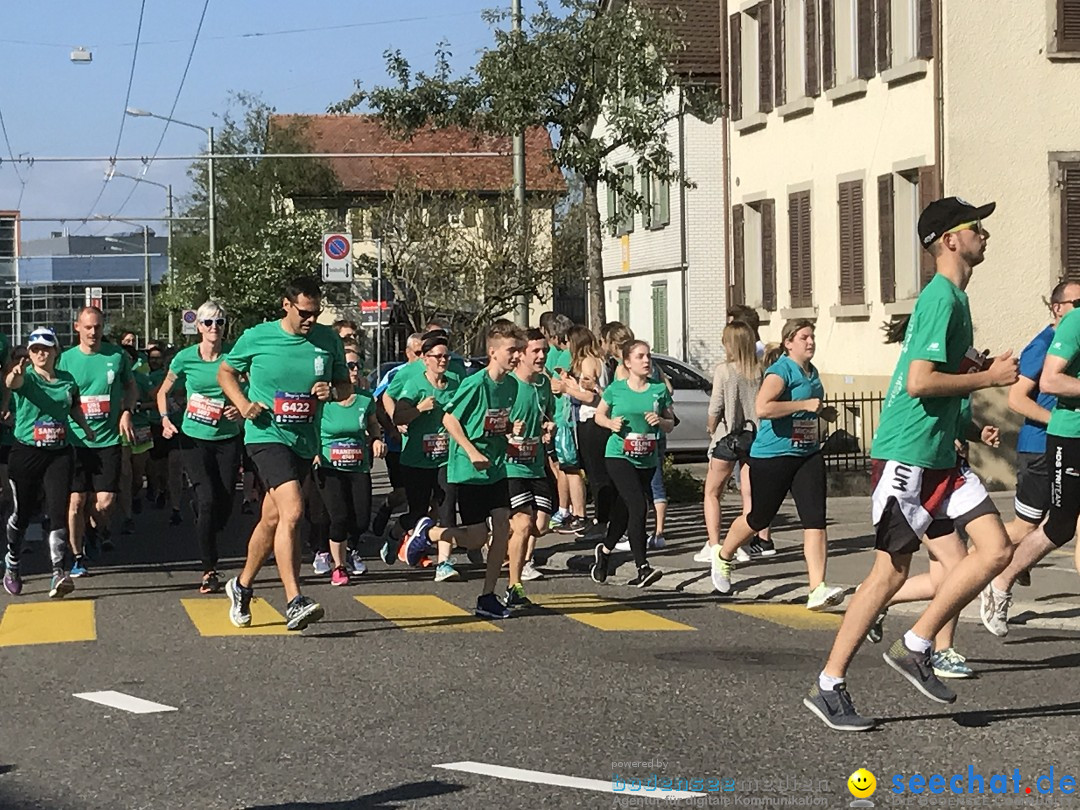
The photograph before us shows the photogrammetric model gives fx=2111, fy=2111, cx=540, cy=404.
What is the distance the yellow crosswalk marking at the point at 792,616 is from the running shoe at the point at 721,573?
0.46 metres

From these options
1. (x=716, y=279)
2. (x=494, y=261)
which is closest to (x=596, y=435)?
(x=716, y=279)

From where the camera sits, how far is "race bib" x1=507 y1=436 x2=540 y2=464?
13219mm

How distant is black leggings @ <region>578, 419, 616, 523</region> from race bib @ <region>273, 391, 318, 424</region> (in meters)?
4.21

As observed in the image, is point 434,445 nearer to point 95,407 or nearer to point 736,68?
point 95,407

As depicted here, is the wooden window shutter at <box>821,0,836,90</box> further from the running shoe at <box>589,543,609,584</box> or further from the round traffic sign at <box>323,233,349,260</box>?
the running shoe at <box>589,543,609,584</box>

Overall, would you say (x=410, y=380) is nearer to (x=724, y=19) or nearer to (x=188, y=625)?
(x=188, y=625)

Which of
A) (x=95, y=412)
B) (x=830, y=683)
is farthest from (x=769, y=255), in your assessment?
(x=830, y=683)

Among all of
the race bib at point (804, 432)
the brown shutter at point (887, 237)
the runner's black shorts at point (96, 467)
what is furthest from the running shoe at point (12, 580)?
the brown shutter at point (887, 237)

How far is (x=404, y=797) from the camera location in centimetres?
699

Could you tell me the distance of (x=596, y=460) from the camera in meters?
16.3

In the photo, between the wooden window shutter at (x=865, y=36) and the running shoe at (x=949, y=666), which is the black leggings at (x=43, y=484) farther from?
the wooden window shutter at (x=865, y=36)

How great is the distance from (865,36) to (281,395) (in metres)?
17.1

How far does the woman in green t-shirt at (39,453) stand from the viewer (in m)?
14.4

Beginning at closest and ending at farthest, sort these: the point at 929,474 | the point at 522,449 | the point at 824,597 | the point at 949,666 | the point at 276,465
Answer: the point at 929,474 → the point at 949,666 → the point at 276,465 → the point at 824,597 → the point at 522,449
